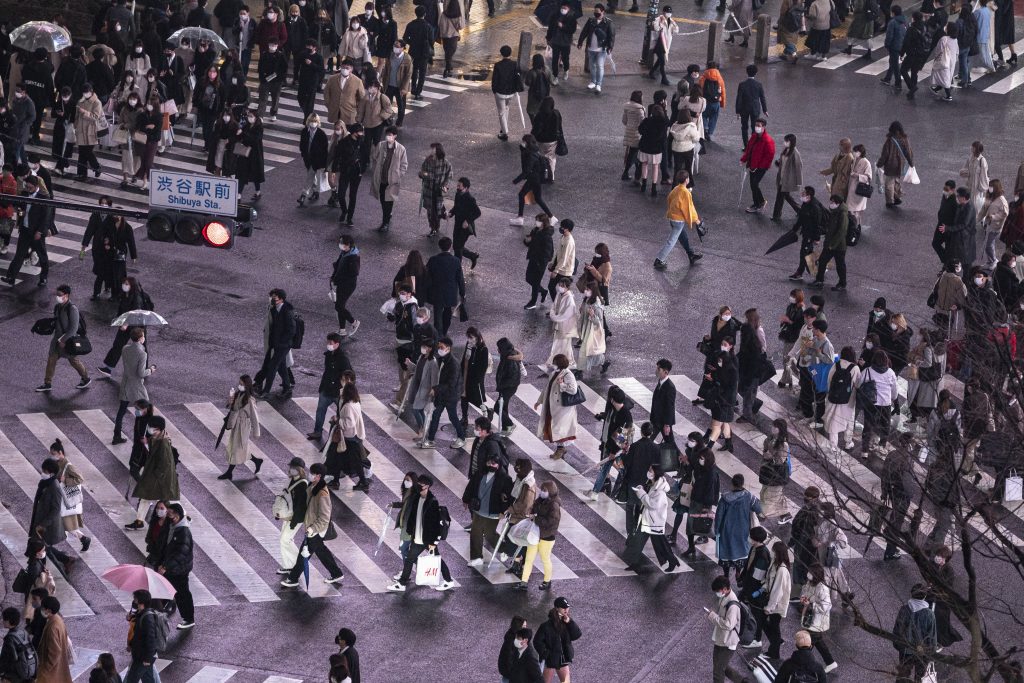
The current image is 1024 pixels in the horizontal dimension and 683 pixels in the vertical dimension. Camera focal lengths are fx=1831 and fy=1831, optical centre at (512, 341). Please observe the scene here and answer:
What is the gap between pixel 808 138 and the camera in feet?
119

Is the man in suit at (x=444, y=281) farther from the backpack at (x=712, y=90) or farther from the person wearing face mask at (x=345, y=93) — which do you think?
the backpack at (x=712, y=90)

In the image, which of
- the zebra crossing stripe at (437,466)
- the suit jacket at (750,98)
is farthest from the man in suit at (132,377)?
the suit jacket at (750,98)

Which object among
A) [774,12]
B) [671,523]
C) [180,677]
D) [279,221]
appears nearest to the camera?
[180,677]

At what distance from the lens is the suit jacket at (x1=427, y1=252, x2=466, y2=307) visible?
86.6ft

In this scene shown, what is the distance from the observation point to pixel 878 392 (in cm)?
2441

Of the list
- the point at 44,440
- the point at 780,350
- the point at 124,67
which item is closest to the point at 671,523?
the point at 780,350

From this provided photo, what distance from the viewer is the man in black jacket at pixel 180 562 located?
19.7 metres

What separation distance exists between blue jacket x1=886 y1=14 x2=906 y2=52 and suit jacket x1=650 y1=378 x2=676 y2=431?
18.4m

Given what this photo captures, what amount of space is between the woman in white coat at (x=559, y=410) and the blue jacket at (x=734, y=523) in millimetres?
3299

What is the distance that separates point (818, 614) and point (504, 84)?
57.6ft

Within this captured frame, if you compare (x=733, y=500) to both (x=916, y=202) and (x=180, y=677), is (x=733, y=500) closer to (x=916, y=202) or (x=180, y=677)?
(x=180, y=677)

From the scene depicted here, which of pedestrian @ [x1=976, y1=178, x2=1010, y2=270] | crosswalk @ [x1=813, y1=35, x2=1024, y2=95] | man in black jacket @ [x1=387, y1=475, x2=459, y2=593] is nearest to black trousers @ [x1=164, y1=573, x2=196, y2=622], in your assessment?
man in black jacket @ [x1=387, y1=475, x2=459, y2=593]

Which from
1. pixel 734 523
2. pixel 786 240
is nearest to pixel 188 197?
pixel 734 523

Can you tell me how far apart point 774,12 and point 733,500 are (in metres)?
26.6
